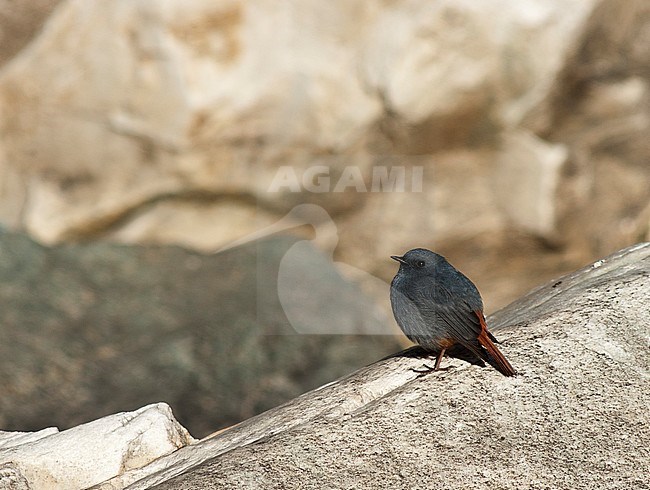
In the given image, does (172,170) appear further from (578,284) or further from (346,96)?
(578,284)

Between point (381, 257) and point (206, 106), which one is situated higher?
point (206, 106)

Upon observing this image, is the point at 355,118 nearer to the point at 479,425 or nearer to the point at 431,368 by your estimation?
the point at 431,368

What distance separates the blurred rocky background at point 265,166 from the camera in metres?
6.87

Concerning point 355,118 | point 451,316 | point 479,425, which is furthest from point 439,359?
point 355,118

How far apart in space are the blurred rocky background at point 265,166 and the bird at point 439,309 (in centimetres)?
429

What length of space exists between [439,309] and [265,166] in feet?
16.7

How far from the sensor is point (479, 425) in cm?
210

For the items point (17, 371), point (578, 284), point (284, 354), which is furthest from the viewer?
point (284, 354)

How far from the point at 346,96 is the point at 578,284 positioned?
4785 mm

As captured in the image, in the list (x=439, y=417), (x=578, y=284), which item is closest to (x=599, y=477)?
(x=439, y=417)

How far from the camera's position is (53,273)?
25.0 feet

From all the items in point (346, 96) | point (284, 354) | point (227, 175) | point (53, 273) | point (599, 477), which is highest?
point (599, 477)

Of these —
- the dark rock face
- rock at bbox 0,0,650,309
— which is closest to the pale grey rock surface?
the dark rock face

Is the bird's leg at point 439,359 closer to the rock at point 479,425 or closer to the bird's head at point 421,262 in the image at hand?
the rock at point 479,425
